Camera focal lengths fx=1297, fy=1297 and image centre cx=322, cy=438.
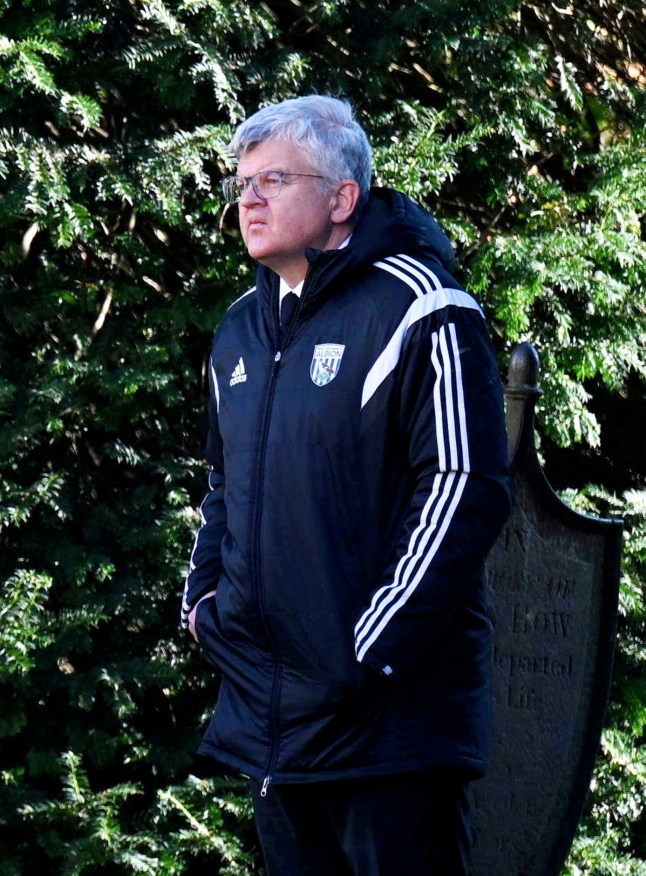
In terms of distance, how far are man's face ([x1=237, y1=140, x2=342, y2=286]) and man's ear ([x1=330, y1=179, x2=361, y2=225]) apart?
0.04 feet

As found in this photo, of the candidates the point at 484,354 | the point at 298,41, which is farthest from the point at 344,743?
the point at 298,41

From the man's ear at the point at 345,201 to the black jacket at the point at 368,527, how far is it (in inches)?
2.3

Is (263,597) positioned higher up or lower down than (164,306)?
lower down

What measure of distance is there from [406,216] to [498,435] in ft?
1.60

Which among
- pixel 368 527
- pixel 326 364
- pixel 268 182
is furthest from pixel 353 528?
pixel 268 182

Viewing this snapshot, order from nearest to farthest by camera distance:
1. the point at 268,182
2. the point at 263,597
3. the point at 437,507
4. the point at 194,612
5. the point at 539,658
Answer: the point at 437,507, the point at 263,597, the point at 268,182, the point at 194,612, the point at 539,658

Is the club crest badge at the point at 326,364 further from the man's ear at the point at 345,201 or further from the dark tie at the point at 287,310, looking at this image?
the man's ear at the point at 345,201

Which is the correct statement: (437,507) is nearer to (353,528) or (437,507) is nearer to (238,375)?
(353,528)

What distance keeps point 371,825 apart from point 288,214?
1128 mm

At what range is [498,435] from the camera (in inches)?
91.5

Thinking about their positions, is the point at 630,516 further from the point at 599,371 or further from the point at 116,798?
the point at 116,798

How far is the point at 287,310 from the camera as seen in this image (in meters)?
2.49

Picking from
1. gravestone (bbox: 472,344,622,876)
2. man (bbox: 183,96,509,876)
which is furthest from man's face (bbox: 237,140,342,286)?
gravestone (bbox: 472,344,622,876)

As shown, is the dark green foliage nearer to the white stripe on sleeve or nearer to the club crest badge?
the club crest badge
